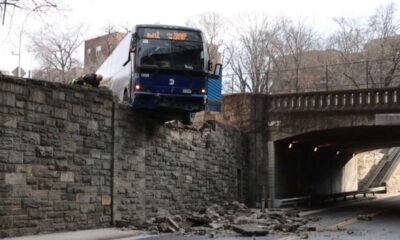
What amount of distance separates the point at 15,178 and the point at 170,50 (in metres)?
7.29

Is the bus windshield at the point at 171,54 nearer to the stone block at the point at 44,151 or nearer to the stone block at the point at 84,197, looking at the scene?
the stone block at the point at 84,197

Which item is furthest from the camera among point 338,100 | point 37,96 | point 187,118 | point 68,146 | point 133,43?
point 338,100

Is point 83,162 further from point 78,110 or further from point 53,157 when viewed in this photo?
point 78,110

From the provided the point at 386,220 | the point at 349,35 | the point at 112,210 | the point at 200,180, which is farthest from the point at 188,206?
the point at 349,35

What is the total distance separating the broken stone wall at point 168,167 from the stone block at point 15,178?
4.15 metres

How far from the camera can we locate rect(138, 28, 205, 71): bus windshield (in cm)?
1934

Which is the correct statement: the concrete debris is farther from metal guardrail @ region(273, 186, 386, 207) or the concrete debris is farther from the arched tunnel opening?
the arched tunnel opening

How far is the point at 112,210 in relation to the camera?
18047mm

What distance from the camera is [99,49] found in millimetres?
75750

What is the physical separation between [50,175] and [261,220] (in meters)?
8.14

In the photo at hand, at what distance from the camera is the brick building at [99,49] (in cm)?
6359

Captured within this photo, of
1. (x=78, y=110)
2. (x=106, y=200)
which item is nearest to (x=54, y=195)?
(x=106, y=200)

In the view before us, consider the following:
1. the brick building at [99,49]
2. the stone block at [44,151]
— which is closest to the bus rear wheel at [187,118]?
the stone block at [44,151]

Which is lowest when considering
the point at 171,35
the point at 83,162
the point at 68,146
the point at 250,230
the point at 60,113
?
the point at 250,230
